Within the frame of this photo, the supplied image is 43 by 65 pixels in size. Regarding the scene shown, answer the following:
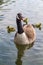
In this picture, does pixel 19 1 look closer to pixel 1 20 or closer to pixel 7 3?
pixel 7 3

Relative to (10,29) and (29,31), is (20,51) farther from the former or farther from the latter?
(10,29)

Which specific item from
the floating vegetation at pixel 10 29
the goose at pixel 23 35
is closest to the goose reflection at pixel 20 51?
the goose at pixel 23 35

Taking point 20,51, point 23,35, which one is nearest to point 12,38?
point 23,35

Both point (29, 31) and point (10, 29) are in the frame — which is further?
point (10, 29)

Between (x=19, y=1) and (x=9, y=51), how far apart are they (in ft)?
26.3

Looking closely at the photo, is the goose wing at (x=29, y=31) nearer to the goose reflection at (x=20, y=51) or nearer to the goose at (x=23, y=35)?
the goose at (x=23, y=35)

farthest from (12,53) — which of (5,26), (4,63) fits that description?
(5,26)

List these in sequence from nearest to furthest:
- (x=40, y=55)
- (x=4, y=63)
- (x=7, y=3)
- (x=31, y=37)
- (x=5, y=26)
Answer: (x=4, y=63) → (x=40, y=55) → (x=31, y=37) → (x=5, y=26) → (x=7, y=3)

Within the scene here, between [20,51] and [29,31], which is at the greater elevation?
[29,31]

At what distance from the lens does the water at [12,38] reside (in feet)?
32.8

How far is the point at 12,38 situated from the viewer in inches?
479

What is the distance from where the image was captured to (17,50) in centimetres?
1113

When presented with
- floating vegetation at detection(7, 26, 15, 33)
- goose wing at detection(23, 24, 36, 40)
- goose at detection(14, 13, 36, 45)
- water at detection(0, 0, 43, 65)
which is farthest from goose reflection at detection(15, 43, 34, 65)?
floating vegetation at detection(7, 26, 15, 33)

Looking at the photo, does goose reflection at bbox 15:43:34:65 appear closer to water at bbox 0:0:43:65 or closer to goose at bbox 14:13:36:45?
water at bbox 0:0:43:65
